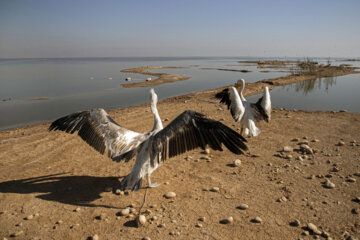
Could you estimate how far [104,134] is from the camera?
159 inches

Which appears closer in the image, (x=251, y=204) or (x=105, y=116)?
(x=251, y=204)

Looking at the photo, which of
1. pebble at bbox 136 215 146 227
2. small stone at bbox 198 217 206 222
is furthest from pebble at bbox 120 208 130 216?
small stone at bbox 198 217 206 222

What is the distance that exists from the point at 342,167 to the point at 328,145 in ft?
4.00

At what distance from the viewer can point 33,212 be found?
11.0 feet

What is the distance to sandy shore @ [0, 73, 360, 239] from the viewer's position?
9.77 feet

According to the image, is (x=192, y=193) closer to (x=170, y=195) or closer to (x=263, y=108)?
(x=170, y=195)

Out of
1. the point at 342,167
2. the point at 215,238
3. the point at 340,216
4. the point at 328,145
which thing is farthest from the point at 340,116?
the point at 215,238

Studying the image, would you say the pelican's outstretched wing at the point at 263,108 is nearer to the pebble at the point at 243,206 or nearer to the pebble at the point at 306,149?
the pebble at the point at 306,149

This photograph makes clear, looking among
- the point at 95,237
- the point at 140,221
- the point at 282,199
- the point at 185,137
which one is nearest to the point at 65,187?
the point at 95,237

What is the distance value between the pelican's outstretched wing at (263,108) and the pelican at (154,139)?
3.26m

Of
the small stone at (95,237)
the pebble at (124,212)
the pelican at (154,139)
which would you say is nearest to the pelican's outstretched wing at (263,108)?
the pelican at (154,139)

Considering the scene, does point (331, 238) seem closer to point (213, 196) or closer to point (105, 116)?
point (213, 196)

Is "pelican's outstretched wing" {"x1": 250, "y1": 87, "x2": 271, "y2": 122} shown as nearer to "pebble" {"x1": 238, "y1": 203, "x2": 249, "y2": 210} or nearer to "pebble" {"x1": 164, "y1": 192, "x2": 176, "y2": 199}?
"pebble" {"x1": 238, "y1": 203, "x2": 249, "y2": 210}

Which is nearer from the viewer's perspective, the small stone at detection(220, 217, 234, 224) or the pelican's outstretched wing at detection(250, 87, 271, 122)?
the small stone at detection(220, 217, 234, 224)
